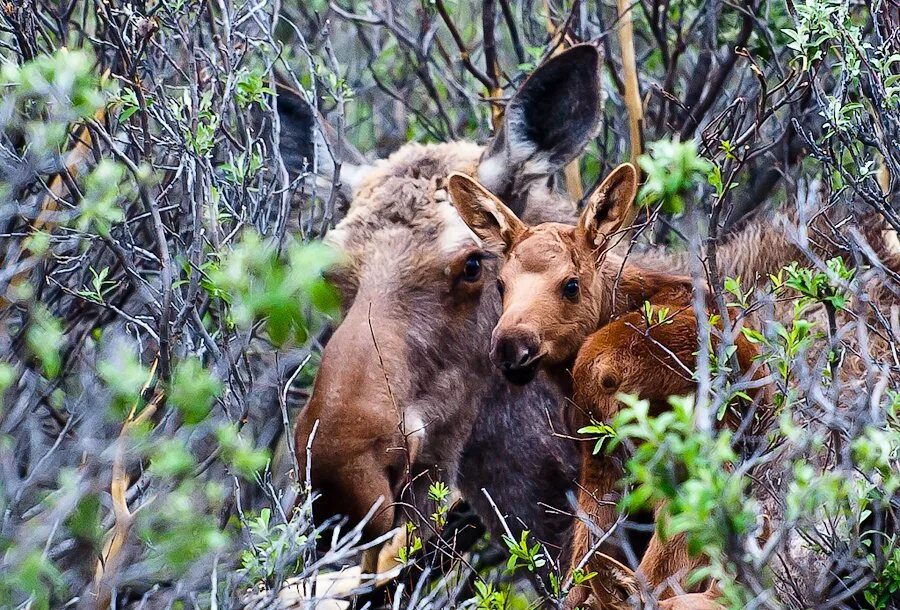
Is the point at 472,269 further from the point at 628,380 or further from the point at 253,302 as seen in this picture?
the point at 253,302

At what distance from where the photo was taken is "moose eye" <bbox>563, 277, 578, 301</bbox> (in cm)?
444

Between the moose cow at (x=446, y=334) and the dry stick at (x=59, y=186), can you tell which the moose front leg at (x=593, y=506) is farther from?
the dry stick at (x=59, y=186)

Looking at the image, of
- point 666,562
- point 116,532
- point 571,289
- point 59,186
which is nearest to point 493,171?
Result: point 571,289

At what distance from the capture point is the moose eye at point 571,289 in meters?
4.44

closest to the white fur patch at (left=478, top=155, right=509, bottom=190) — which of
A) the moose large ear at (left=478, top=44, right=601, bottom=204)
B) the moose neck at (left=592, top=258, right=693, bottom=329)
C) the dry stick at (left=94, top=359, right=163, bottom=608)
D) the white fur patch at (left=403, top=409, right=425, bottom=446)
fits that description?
the moose large ear at (left=478, top=44, right=601, bottom=204)

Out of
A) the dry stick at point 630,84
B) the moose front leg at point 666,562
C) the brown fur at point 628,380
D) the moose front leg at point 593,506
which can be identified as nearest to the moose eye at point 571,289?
the brown fur at point 628,380

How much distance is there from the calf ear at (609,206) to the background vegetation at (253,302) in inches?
4.2

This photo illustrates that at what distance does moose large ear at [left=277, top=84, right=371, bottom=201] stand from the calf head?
5.58 ft

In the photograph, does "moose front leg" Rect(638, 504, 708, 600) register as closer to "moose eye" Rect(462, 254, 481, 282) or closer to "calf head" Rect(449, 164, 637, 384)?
"calf head" Rect(449, 164, 637, 384)

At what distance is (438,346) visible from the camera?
214 inches

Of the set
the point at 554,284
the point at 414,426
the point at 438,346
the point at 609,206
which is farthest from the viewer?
the point at 438,346

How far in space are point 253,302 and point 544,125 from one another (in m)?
3.20

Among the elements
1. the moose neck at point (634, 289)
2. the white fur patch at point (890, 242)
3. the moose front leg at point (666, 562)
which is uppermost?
the moose neck at point (634, 289)

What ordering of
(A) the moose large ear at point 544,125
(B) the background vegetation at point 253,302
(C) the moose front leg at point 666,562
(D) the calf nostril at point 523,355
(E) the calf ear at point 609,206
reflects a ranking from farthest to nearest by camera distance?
1. (A) the moose large ear at point 544,125
2. (E) the calf ear at point 609,206
3. (D) the calf nostril at point 523,355
4. (C) the moose front leg at point 666,562
5. (B) the background vegetation at point 253,302
